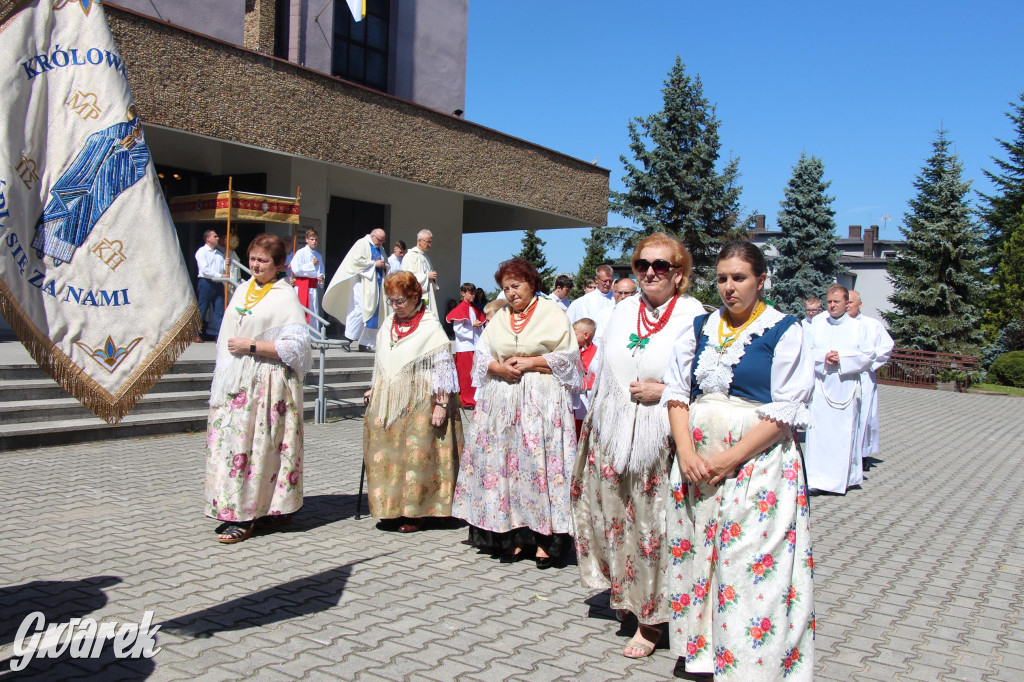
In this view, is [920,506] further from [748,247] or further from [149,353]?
[149,353]

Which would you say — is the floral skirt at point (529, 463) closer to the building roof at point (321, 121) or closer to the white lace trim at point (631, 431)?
the white lace trim at point (631, 431)

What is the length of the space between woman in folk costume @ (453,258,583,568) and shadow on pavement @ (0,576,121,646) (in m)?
2.23

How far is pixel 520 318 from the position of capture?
5605 mm

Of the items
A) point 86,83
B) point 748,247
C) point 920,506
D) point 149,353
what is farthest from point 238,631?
point 920,506

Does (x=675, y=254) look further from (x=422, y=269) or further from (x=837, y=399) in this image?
(x=422, y=269)

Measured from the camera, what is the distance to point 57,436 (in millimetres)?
8812

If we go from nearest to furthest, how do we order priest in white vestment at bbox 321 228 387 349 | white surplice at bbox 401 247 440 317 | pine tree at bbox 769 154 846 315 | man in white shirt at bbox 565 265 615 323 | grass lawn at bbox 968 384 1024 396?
1. man in white shirt at bbox 565 265 615 323
2. priest in white vestment at bbox 321 228 387 349
3. white surplice at bbox 401 247 440 317
4. grass lawn at bbox 968 384 1024 396
5. pine tree at bbox 769 154 846 315

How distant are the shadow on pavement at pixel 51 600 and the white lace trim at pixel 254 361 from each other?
1360 mm

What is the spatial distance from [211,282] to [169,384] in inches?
151

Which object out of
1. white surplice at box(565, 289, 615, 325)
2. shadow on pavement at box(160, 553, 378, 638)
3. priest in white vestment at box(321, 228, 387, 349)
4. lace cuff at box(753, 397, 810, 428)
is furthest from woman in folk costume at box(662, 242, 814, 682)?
priest in white vestment at box(321, 228, 387, 349)

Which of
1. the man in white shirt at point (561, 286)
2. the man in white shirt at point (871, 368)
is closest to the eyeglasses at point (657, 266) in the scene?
the man in white shirt at point (871, 368)

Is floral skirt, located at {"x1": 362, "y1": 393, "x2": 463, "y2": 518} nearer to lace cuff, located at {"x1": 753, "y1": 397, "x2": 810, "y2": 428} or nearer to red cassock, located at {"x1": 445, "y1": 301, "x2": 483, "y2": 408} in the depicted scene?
lace cuff, located at {"x1": 753, "y1": 397, "x2": 810, "y2": 428}

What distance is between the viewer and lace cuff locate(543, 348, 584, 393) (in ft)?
17.9

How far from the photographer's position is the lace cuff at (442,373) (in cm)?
620
